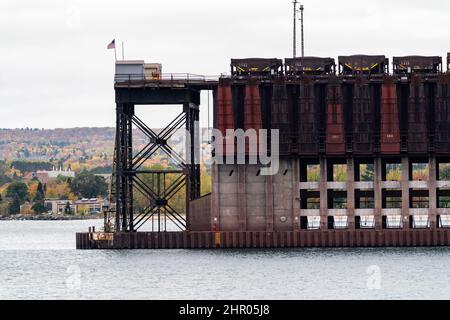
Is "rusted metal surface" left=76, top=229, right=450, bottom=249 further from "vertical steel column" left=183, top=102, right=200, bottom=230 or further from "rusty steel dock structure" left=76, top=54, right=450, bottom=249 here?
"vertical steel column" left=183, top=102, right=200, bottom=230

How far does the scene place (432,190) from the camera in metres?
133

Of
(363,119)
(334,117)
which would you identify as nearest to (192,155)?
(334,117)

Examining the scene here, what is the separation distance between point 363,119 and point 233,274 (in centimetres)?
2736

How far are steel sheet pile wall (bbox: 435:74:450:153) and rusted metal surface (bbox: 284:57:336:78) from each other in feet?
28.8

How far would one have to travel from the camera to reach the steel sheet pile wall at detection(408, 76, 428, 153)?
5162 inches

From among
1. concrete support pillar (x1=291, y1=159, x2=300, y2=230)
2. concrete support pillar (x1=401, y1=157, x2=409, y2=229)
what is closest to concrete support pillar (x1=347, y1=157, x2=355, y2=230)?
concrete support pillar (x1=401, y1=157, x2=409, y2=229)

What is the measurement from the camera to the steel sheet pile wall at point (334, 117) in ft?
431

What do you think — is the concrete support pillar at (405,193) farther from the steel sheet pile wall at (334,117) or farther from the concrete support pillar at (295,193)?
the concrete support pillar at (295,193)

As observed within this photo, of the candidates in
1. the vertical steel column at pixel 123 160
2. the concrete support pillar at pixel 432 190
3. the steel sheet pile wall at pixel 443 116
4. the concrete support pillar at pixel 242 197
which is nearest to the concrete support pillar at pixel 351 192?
the concrete support pillar at pixel 432 190

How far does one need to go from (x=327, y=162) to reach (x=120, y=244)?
18620mm

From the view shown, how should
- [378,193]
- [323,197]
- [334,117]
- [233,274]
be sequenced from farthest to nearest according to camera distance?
[378,193]
[323,197]
[334,117]
[233,274]

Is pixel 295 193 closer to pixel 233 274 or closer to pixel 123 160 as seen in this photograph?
pixel 123 160

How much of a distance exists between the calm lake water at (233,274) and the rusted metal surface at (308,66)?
14564 millimetres
